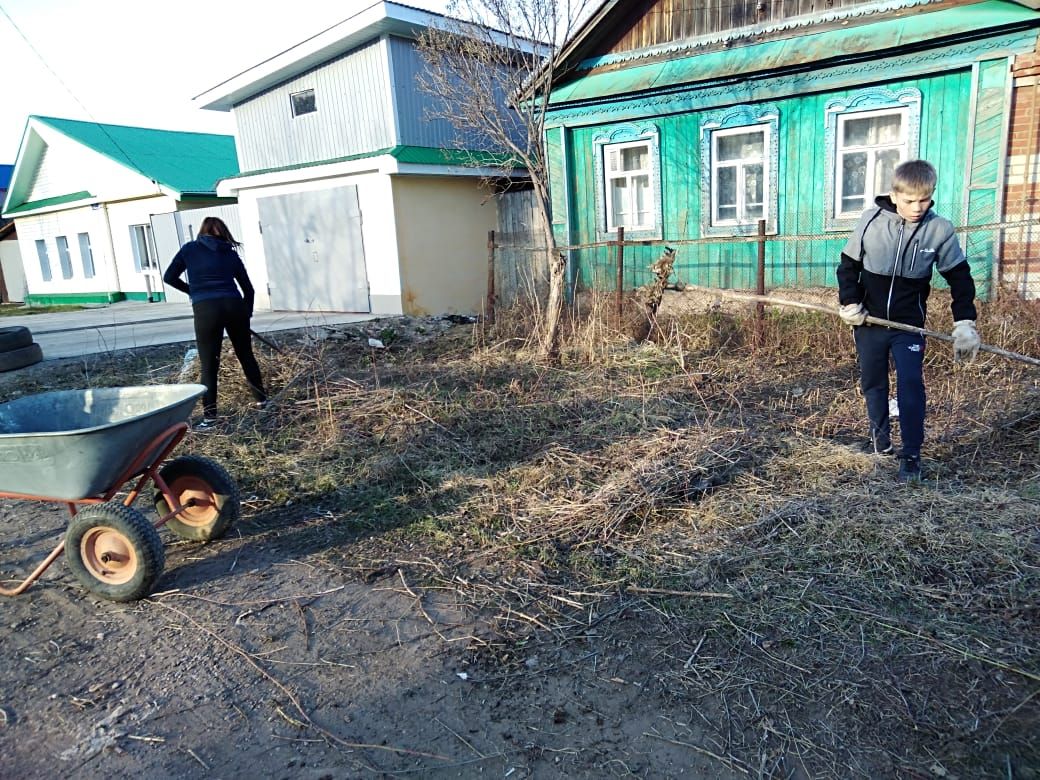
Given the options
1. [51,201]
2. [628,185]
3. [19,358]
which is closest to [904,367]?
[628,185]

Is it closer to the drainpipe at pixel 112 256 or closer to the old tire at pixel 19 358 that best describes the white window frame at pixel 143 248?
the drainpipe at pixel 112 256

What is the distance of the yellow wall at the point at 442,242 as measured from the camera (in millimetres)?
11719

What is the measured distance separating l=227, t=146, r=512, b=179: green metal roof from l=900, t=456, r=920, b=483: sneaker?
8341 mm

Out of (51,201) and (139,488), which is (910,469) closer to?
(139,488)

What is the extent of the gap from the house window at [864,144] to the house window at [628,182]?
7.68 ft

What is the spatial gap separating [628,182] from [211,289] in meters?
6.81

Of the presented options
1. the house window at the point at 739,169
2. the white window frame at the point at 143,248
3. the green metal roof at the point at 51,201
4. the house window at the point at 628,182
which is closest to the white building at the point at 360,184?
the house window at the point at 628,182

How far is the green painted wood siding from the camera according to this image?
313 inches

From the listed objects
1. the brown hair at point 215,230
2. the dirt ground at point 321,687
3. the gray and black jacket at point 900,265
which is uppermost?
the brown hair at point 215,230

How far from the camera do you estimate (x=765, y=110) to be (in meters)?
9.10

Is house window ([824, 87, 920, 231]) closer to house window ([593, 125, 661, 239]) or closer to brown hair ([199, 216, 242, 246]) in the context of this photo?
house window ([593, 125, 661, 239])

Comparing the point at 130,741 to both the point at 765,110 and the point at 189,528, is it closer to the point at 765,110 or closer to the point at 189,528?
the point at 189,528

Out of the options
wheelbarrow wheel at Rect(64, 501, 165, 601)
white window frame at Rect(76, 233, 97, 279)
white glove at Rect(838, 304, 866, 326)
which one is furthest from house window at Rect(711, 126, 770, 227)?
white window frame at Rect(76, 233, 97, 279)

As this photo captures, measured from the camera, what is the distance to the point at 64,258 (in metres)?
20.5
